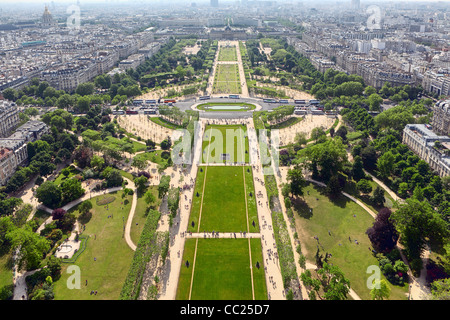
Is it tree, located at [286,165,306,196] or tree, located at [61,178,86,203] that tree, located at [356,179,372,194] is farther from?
tree, located at [61,178,86,203]

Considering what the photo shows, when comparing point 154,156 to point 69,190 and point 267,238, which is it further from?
point 267,238

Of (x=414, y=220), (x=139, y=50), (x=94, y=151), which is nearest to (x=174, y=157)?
(x=94, y=151)

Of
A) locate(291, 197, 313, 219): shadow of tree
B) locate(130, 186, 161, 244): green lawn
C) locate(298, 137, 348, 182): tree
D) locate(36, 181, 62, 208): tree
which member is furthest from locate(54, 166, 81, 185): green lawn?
locate(298, 137, 348, 182): tree

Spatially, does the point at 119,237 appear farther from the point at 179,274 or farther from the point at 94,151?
the point at 94,151

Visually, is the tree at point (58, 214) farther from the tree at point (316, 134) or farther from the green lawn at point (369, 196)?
the tree at point (316, 134)

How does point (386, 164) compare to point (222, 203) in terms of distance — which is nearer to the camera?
point (222, 203)

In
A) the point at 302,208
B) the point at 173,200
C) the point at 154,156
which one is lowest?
the point at 302,208

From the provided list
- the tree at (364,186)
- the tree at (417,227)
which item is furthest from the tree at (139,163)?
the tree at (417,227)

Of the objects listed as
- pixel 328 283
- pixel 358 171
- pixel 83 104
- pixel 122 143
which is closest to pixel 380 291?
pixel 328 283
